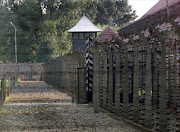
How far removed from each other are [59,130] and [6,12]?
55783mm

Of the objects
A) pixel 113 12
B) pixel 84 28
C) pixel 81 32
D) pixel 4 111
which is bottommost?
pixel 4 111

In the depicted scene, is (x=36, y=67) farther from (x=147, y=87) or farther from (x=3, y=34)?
(x=147, y=87)

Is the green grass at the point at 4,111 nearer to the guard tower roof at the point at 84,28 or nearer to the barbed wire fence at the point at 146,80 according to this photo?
the barbed wire fence at the point at 146,80

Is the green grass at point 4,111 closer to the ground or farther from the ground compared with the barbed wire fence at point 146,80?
closer to the ground

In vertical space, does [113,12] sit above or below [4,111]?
above

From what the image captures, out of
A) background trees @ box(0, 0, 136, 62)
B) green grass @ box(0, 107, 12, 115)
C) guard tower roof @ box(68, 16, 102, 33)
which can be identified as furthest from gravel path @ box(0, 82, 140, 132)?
background trees @ box(0, 0, 136, 62)

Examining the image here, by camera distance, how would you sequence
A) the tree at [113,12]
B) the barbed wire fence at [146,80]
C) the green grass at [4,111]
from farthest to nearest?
the tree at [113,12]
the green grass at [4,111]
the barbed wire fence at [146,80]

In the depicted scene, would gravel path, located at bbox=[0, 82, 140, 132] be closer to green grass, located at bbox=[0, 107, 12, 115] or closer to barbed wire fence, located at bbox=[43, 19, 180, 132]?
green grass, located at bbox=[0, 107, 12, 115]

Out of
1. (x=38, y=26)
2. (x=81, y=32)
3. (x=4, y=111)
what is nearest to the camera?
(x=4, y=111)

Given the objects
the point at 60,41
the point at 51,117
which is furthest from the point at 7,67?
the point at 51,117

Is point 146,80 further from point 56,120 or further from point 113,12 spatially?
point 113,12

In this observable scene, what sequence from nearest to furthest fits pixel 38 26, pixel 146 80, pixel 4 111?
1. pixel 146 80
2. pixel 4 111
3. pixel 38 26

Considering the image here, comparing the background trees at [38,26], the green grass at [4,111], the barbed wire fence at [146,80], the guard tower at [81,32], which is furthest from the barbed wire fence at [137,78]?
the background trees at [38,26]

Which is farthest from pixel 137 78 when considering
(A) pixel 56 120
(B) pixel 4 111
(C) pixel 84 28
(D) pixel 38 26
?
(D) pixel 38 26
